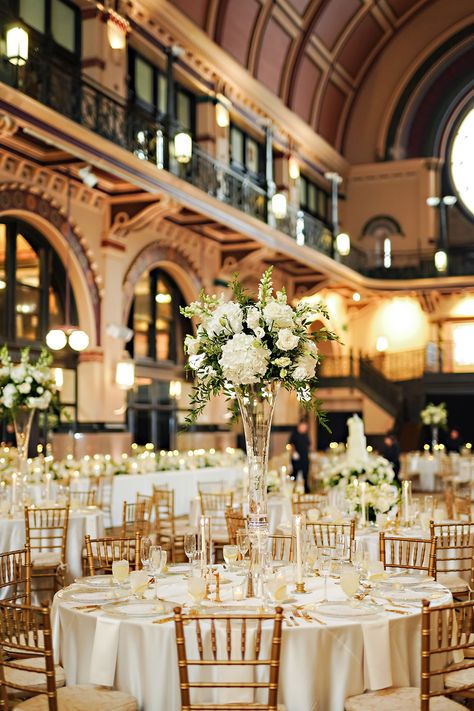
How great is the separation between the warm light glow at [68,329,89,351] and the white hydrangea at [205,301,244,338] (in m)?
8.23

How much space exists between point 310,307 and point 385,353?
64.7ft

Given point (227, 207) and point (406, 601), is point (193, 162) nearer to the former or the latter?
point (227, 207)

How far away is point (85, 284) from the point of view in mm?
13523

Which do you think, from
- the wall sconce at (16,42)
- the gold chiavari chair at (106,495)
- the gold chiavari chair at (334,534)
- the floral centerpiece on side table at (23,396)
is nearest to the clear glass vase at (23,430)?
the floral centerpiece on side table at (23,396)

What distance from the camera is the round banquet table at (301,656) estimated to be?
3.78 m

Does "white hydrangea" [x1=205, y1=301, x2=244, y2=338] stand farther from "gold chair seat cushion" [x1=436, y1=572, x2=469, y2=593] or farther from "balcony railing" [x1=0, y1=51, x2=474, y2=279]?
"balcony railing" [x1=0, y1=51, x2=474, y2=279]

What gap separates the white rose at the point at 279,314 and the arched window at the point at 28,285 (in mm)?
8453

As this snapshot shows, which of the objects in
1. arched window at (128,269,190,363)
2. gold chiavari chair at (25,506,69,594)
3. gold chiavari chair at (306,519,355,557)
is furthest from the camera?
arched window at (128,269,190,363)

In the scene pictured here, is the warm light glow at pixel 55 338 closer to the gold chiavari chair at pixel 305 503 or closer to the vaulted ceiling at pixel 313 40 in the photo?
the gold chiavari chair at pixel 305 503

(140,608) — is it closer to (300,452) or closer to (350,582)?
(350,582)

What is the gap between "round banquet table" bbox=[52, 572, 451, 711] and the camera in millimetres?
3775

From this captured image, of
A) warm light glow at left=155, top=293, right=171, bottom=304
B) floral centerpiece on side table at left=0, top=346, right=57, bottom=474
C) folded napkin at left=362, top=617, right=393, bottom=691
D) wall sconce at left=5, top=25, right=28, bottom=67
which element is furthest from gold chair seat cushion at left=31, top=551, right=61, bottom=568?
warm light glow at left=155, top=293, right=171, bottom=304

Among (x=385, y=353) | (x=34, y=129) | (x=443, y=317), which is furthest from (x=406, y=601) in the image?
(x=443, y=317)

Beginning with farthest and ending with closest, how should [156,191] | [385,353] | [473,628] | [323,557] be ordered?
1. [385,353]
2. [156,191]
3. [473,628]
4. [323,557]
